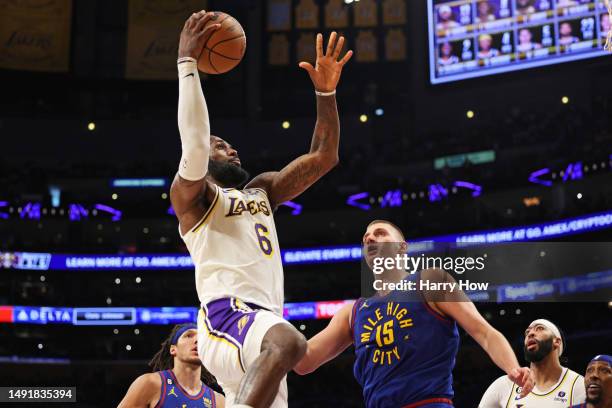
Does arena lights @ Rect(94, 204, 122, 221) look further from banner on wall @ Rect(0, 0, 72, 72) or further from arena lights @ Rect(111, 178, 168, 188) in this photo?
banner on wall @ Rect(0, 0, 72, 72)

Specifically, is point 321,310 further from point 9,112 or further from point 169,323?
A: point 9,112

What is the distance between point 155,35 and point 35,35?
3.36 meters

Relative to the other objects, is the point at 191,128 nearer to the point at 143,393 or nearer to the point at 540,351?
the point at 143,393

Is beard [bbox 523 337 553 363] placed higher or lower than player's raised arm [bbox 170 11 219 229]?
lower

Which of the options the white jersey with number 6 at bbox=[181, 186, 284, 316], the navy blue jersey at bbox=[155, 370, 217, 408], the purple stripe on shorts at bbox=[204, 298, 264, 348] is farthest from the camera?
the navy blue jersey at bbox=[155, 370, 217, 408]

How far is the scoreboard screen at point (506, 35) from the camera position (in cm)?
1977

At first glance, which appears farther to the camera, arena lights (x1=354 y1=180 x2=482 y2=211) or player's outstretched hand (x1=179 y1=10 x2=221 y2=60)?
arena lights (x1=354 y1=180 x2=482 y2=211)

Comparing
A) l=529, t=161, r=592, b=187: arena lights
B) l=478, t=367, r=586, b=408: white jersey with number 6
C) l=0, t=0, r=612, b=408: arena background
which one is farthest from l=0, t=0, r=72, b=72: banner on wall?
l=478, t=367, r=586, b=408: white jersey with number 6

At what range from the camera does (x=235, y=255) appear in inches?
173

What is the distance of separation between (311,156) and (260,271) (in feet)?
3.17

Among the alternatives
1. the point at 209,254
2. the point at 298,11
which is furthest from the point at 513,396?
the point at 298,11

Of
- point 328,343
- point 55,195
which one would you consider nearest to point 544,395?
point 328,343

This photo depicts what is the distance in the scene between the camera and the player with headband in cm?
655

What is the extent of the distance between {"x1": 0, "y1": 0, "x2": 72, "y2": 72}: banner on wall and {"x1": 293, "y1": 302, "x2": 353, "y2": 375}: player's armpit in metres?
20.0
